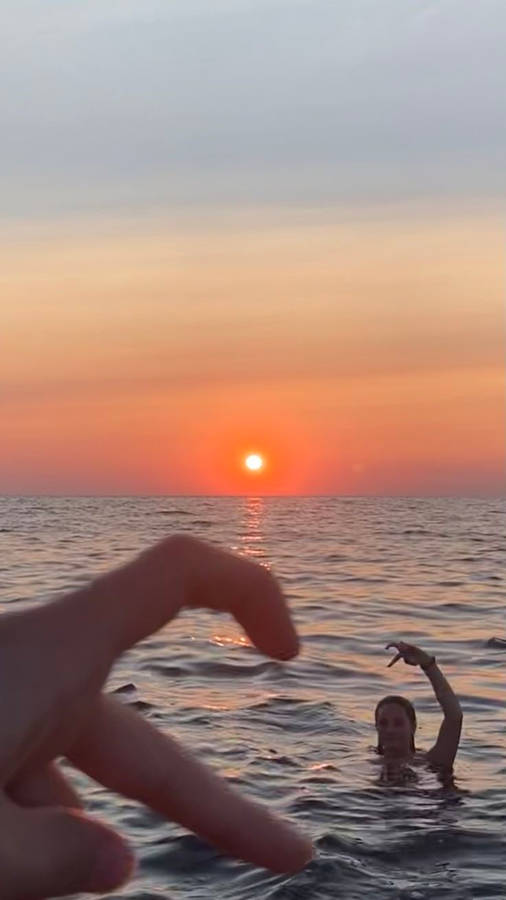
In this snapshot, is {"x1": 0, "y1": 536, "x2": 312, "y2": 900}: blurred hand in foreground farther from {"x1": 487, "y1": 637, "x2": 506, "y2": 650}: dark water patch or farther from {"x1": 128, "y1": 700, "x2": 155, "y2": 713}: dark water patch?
{"x1": 487, "y1": 637, "x2": 506, "y2": 650}: dark water patch

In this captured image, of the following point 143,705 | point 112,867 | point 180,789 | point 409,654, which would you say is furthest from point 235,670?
point 112,867

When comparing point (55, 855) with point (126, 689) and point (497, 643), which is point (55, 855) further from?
point (497, 643)

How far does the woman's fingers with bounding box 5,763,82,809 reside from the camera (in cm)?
235

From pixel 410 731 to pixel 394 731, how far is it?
24cm

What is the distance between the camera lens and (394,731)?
1037 cm

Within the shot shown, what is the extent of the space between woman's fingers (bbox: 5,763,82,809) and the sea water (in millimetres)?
426

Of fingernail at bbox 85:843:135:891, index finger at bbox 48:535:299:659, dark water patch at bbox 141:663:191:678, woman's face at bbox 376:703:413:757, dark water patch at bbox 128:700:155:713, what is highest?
index finger at bbox 48:535:299:659

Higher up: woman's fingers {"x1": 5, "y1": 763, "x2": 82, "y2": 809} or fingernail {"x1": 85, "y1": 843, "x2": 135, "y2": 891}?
woman's fingers {"x1": 5, "y1": 763, "x2": 82, "y2": 809}

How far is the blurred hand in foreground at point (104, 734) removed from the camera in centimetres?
209

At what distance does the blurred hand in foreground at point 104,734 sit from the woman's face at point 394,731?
26.5 ft

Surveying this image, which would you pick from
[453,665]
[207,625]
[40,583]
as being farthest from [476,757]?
[40,583]

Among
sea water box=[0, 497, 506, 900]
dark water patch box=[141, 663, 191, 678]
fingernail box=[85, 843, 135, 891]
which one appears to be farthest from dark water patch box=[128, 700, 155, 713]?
→ fingernail box=[85, 843, 135, 891]

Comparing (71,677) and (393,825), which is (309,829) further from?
(71,677)

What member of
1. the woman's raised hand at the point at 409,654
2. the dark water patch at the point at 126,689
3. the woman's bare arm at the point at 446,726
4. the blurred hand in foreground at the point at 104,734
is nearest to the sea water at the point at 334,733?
the dark water patch at the point at 126,689
